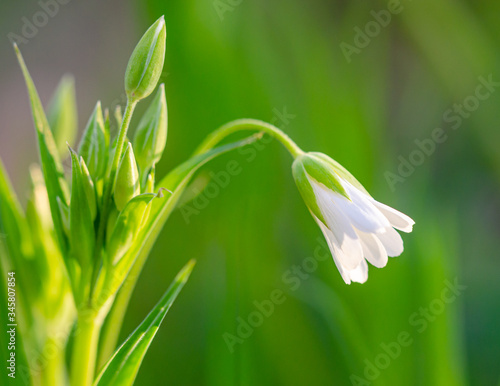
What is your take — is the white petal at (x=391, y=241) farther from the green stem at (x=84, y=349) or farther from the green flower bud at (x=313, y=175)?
the green stem at (x=84, y=349)

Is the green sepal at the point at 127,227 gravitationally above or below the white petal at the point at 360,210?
above

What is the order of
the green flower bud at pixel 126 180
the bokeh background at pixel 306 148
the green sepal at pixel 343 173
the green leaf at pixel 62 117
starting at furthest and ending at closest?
the bokeh background at pixel 306 148 < the green leaf at pixel 62 117 < the green sepal at pixel 343 173 < the green flower bud at pixel 126 180

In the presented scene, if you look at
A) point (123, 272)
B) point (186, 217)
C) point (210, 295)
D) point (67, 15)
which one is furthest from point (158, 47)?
point (67, 15)

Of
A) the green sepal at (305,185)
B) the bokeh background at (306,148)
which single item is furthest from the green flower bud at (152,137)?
the bokeh background at (306,148)

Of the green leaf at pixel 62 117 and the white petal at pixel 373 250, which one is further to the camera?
the green leaf at pixel 62 117

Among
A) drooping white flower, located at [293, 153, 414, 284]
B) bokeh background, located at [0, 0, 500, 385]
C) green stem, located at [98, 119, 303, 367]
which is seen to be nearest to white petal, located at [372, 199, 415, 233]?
drooping white flower, located at [293, 153, 414, 284]

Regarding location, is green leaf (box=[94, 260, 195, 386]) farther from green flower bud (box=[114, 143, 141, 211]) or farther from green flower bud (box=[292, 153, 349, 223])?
green flower bud (box=[292, 153, 349, 223])

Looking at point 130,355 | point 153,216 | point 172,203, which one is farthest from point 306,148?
point 130,355

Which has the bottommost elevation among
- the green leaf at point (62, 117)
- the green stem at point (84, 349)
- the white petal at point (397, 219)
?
the white petal at point (397, 219)
